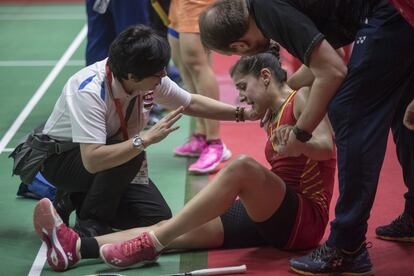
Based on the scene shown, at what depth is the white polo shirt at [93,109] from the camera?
3.85m

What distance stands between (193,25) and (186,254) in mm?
1836

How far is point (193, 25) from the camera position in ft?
17.8

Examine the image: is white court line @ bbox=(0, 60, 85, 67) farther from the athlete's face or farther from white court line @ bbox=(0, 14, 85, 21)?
the athlete's face

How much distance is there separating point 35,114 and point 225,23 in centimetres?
345

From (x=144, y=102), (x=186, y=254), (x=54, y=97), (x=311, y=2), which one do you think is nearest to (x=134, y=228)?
(x=186, y=254)

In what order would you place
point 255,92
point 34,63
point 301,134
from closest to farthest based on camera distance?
point 301,134 < point 255,92 < point 34,63

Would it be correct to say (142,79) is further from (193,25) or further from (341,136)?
(193,25)

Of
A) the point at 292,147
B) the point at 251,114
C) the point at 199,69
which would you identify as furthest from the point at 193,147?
the point at 292,147

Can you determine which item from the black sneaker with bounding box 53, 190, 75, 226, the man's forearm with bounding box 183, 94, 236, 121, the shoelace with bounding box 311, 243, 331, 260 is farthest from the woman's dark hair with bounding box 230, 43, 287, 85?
the black sneaker with bounding box 53, 190, 75, 226

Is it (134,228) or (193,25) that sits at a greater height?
(193,25)

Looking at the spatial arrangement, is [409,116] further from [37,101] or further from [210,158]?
[37,101]

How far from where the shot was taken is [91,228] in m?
4.17

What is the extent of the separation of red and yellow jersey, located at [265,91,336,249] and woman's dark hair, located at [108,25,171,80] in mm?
606

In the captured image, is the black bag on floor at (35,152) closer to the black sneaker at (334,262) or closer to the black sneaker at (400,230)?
the black sneaker at (334,262)
